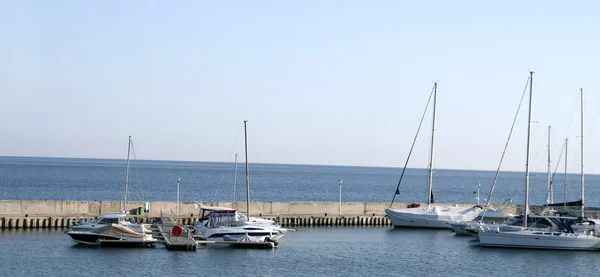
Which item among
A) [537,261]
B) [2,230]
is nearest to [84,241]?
[2,230]

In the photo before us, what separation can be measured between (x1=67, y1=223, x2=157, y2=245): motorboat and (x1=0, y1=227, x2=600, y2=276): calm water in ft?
2.26

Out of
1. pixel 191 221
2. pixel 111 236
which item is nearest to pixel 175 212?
pixel 191 221

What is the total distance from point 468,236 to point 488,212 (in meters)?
4.31

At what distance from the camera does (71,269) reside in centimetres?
4072

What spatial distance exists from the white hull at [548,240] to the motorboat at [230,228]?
44.7 ft

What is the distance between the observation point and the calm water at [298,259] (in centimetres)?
4178

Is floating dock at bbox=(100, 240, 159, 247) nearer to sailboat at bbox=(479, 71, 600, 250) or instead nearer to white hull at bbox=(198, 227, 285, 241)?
white hull at bbox=(198, 227, 285, 241)

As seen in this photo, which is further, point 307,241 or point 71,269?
point 307,241

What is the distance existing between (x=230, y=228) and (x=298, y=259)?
17.6ft

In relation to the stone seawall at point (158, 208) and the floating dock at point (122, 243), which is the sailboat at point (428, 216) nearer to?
the stone seawall at point (158, 208)

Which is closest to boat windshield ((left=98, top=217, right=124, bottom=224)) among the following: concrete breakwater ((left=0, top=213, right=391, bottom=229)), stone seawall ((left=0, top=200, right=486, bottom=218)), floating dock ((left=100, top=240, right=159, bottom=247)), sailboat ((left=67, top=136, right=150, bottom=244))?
sailboat ((left=67, top=136, right=150, bottom=244))

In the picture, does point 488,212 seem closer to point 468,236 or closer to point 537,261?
point 468,236

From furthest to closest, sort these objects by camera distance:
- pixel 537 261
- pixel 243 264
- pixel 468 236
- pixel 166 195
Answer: pixel 166 195 → pixel 468 236 → pixel 537 261 → pixel 243 264

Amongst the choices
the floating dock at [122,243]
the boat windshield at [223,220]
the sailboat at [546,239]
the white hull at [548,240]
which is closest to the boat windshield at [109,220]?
the floating dock at [122,243]
